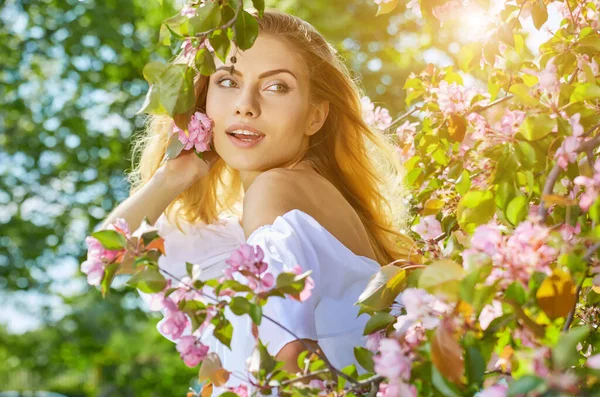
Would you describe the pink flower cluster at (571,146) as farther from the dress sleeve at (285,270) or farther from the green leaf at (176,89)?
the green leaf at (176,89)

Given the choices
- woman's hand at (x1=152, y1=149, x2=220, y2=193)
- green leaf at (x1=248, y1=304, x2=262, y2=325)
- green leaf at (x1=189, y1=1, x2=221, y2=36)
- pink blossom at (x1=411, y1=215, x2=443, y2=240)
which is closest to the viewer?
green leaf at (x1=248, y1=304, x2=262, y2=325)

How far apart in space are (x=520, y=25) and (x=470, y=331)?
1.27 meters

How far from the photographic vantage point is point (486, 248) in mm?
1335

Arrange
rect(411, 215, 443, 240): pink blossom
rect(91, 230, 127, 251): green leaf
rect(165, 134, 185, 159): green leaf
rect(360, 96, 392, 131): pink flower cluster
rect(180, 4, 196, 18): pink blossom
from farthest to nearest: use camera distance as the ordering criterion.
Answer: rect(360, 96, 392, 131): pink flower cluster, rect(165, 134, 185, 159): green leaf, rect(411, 215, 443, 240): pink blossom, rect(180, 4, 196, 18): pink blossom, rect(91, 230, 127, 251): green leaf

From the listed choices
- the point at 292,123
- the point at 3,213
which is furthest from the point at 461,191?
the point at 3,213

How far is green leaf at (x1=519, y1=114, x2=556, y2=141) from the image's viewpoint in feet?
5.16

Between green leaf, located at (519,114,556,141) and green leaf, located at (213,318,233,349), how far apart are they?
0.69 m

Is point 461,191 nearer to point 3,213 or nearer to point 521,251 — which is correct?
point 521,251

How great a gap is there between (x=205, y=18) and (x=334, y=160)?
118 cm

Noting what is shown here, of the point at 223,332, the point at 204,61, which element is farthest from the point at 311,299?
the point at 204,61

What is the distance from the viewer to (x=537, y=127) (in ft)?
5.19

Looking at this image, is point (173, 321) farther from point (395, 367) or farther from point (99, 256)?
point (395, 367)

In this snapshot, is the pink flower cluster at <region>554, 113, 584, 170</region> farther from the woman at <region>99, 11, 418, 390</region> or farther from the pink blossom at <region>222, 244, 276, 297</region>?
the woman at <region>99, 11, 418, 390</region>

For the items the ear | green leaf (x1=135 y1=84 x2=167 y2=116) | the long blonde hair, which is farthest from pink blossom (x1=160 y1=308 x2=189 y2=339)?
the ear
